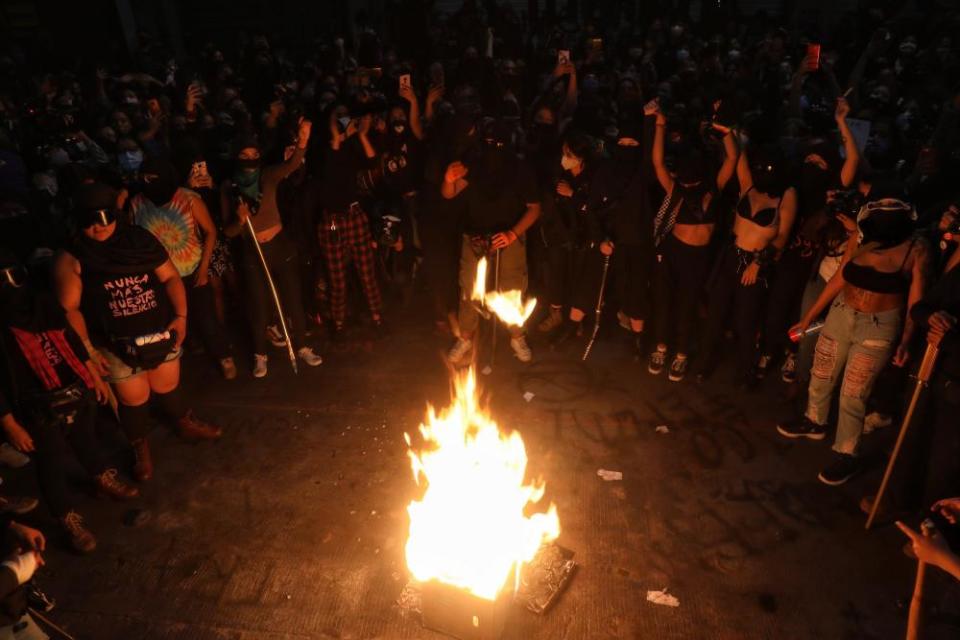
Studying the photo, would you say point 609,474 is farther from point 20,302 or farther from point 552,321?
point 20,302

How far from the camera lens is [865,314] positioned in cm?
511

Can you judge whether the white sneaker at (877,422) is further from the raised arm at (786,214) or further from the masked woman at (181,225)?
the masked woman at (181,225)

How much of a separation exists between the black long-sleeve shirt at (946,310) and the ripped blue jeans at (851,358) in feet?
1.75

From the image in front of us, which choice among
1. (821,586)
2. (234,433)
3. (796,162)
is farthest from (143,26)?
(821,586)

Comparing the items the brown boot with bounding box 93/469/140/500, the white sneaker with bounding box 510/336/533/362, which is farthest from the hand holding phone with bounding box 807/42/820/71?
the brown boot with bounding box 93/469/140/500

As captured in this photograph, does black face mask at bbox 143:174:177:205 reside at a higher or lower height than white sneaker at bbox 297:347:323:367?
higher

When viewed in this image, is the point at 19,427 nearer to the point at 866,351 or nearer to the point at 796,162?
the point at 866,351

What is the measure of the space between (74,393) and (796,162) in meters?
7.19

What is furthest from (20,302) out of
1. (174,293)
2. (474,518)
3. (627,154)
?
(627,154)

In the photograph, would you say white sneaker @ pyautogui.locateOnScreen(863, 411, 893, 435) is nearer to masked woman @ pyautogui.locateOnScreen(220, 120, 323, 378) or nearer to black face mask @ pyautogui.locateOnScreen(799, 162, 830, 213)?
black face mask @ pyautogui.locateOnScreen(799, 162, 830, 213)

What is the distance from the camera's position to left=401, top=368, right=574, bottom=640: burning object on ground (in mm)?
3977

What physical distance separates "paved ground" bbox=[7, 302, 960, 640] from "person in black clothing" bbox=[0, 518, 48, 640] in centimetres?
104

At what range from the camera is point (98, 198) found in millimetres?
4805

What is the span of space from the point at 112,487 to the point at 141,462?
1.09 ft
